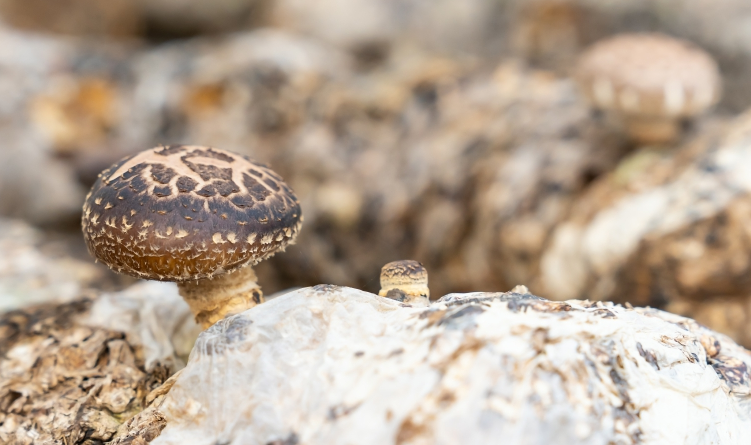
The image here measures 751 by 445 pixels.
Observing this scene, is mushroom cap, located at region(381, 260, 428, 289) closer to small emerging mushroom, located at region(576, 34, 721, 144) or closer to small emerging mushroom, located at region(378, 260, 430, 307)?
small emerging mushroom, located at region(378, 260, 430, 307)

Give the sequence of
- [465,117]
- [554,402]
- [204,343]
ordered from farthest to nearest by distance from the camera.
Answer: [465,117], [204,343], [554,402]

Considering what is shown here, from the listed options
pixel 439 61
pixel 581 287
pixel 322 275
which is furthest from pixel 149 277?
pixel 439 61

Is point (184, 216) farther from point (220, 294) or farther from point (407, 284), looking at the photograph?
point (407, 284)

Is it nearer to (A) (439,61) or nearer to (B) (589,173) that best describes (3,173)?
(A) (439,61)

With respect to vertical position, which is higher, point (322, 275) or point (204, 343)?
point (204, 343)

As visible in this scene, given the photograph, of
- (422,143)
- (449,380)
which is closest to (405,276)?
(449,380)

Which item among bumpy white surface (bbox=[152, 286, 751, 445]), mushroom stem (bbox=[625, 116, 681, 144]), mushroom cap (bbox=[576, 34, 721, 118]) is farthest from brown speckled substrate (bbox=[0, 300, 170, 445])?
mushroom stem (bbox=[625, 116, 681, 144])
